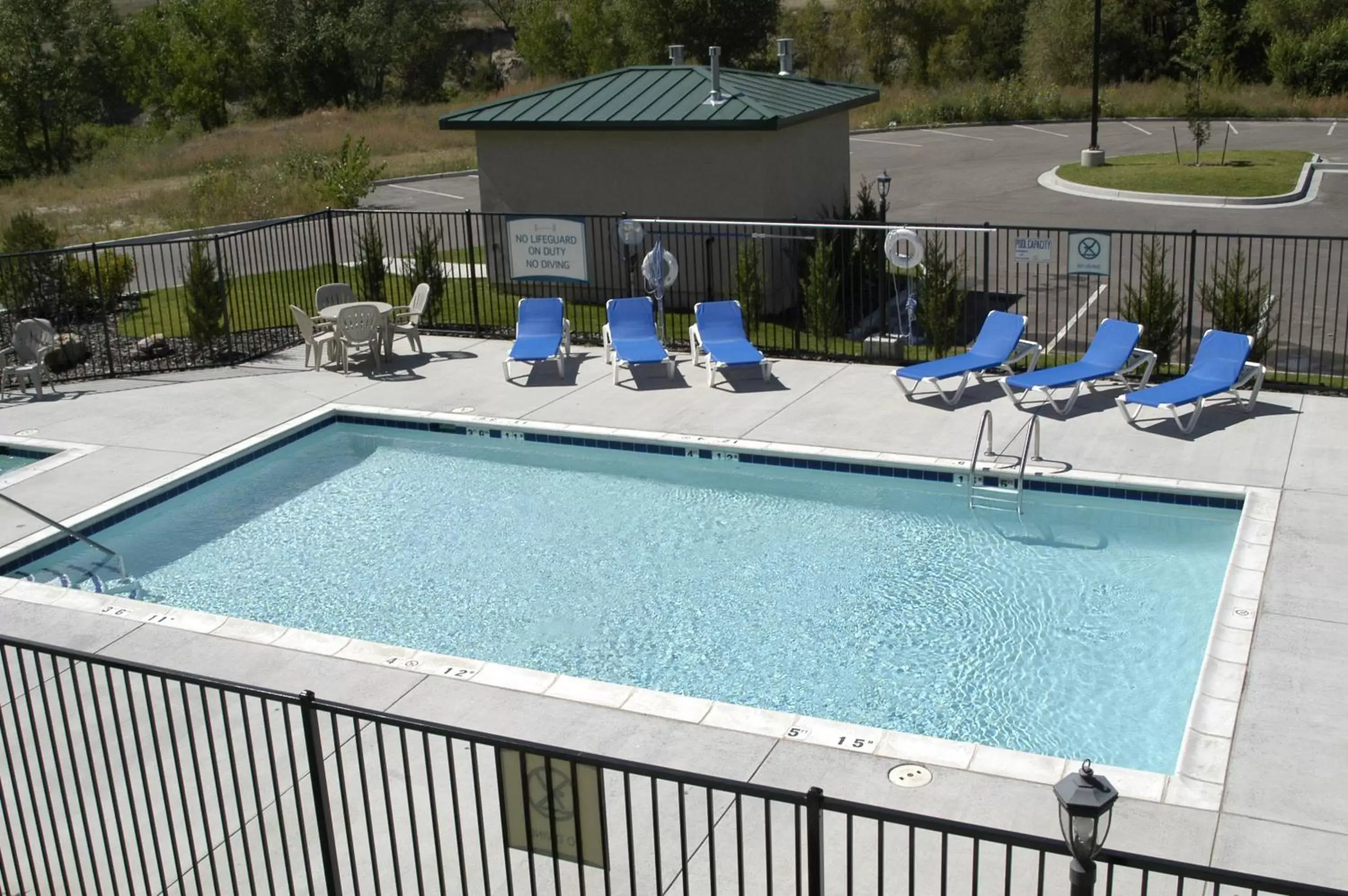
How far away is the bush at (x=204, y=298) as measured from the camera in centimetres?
1609

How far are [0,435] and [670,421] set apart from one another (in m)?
6.92

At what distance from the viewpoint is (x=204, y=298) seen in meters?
16.3

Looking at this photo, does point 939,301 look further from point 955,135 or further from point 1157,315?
point 955,135

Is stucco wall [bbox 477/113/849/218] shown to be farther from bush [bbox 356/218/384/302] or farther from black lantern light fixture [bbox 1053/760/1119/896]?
black lantern light fixture [bbox 1053/760/1119/896]

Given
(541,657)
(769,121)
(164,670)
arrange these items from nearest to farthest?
(164,670)
(541,657)
(769,121)

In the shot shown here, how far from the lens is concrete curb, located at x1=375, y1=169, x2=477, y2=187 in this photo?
1435 inches

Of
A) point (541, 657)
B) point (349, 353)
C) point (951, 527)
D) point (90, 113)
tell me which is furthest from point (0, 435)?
point (90, 113)

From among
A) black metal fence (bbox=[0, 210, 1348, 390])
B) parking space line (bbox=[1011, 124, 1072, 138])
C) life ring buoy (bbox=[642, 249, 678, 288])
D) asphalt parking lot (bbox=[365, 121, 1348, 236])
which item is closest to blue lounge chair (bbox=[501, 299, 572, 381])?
life ring buoy (bbox=[642, 249, 678, 288])

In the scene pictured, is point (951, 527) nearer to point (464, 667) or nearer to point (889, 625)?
point (889, 625)

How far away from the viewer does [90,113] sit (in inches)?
2576

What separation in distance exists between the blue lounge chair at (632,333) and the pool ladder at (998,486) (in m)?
4.25

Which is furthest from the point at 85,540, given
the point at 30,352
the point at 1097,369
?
the point at 1097,369

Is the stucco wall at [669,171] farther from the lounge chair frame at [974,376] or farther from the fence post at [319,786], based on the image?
the fence post at [319,786]

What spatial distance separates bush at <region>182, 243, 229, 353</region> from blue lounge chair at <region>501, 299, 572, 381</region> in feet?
12.0
